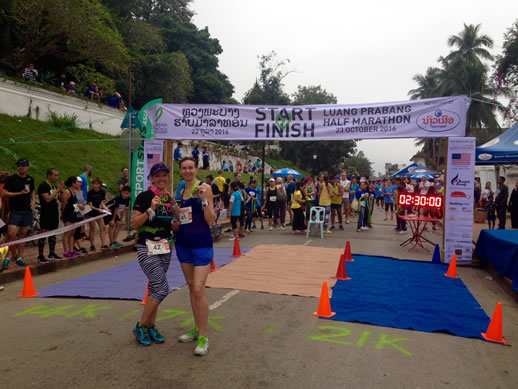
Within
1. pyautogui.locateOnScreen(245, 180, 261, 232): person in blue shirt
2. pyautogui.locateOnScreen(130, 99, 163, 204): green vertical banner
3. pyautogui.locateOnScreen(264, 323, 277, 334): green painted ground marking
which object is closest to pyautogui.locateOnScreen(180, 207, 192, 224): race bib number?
pyautogui.locateOnScreen(264, 323, 277, 334): green painted ground marking

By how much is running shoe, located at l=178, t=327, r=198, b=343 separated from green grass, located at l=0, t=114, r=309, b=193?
9337mm

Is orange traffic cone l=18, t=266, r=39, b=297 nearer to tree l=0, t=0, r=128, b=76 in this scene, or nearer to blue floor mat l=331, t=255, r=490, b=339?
blue floor mat l=331, t=255, r=490, b=339

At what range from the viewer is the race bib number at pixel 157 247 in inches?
159

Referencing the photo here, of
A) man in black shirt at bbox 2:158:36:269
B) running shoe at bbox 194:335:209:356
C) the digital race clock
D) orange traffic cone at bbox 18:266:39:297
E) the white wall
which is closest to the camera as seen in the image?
running shoe at bbox 194:335:209:356

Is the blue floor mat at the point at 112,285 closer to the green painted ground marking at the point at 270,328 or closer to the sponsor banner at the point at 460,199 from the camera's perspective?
the green painted ground marking at the point at 270,328

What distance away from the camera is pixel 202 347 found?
155 inches

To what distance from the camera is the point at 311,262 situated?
28.6 feet

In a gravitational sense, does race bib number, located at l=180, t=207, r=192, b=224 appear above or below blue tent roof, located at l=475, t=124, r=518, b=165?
below

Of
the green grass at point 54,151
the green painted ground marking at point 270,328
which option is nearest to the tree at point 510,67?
the green grass at point 54,151

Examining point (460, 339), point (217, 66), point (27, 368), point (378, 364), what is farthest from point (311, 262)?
point (217, 66)

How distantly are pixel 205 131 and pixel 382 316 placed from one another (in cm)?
733

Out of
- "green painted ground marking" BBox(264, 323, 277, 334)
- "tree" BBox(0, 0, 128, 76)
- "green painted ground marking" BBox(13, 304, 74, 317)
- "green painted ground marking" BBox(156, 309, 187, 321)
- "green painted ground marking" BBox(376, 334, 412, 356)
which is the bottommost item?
"green painted ground marking" BBox(13, 304, 74, 317)

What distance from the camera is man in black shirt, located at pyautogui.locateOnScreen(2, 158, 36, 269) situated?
7.44 m

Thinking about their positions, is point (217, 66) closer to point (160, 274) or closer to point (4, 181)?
point (4, 181)
